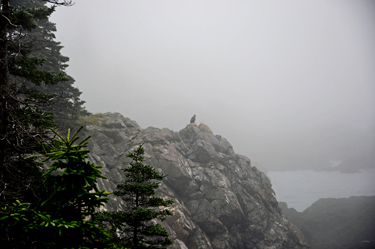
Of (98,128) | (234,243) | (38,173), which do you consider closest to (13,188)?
(38,173)

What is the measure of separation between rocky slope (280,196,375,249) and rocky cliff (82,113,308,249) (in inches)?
1206

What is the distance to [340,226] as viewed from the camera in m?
76.2

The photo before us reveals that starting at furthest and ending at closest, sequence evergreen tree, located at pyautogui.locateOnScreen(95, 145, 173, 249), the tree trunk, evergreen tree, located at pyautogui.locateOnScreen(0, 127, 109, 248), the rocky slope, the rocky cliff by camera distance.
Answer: the rocky slope, the rocky cliff, evergreen tree, located at pyautogui.locateOnScreen(95, 145, 173, 249), the tree trunk, evergreen tree, located at pyautogui.locateOnScreen(0, 127, 109, 248)

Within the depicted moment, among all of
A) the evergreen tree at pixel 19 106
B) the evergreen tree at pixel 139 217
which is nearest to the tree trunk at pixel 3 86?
the evergreen tree at pixel 19 106

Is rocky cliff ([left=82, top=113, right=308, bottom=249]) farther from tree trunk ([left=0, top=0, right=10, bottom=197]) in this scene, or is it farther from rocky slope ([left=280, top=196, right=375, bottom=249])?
rocky slope ([left=280, top=196, right=375, bottom=249])

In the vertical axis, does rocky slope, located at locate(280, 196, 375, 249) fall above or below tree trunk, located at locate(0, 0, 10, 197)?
below

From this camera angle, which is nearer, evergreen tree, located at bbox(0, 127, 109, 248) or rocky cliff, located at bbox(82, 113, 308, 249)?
evergreen tree, located at bbox(0, 127, 109, 248)

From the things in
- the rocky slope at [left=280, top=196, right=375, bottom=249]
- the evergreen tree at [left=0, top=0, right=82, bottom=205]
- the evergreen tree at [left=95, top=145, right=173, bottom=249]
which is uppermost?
the evergreen tree at [left=0, top=0, right=82, bottom=205]

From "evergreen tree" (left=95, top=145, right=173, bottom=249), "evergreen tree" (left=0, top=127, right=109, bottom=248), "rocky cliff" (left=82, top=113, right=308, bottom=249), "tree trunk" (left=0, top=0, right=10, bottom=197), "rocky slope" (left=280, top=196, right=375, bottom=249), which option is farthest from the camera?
"rocky slope" (left=280, top=196, right=375, bottom=249)

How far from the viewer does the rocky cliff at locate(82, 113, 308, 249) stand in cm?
3200

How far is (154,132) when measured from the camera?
4572 cm

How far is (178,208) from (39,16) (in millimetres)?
32062

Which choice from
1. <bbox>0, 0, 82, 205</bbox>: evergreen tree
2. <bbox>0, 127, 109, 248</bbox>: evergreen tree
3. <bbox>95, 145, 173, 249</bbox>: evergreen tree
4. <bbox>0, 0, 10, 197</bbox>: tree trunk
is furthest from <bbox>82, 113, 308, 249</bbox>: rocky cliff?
<bbox>0, 127, 109, 248</bbox>: evergreen tree

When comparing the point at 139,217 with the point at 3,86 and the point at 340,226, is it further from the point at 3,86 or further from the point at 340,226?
the point at 340,226
